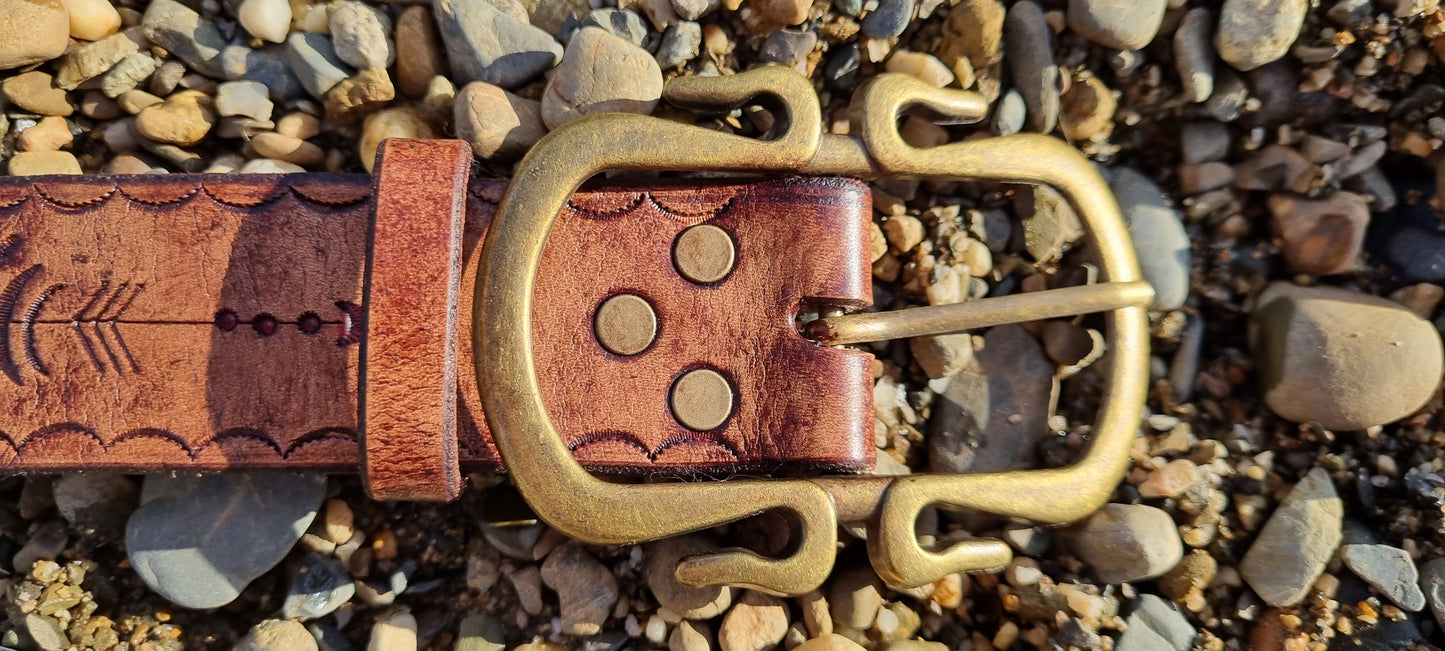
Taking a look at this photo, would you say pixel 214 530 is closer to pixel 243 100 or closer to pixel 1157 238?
pixel 243 100

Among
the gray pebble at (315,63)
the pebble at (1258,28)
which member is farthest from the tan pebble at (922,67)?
the gray pebble at (315,63)

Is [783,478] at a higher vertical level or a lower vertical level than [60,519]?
higher

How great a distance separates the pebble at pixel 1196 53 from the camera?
2398 millimetres

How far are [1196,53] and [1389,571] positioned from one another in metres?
1.50

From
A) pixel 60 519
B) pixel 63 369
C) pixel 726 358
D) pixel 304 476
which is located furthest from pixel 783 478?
pixel 60 519

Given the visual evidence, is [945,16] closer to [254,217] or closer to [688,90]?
[688,90]

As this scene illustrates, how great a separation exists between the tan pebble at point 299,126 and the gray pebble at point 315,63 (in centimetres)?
7

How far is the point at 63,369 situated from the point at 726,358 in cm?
166

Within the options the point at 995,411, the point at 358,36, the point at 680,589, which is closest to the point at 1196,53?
the point at 995,411

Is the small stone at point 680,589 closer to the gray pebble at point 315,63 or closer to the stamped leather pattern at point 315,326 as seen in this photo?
the stamped leather pattern at point 315,326

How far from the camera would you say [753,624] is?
231 centimetres

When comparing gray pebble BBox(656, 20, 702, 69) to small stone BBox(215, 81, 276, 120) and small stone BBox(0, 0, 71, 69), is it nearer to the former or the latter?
small stone BBox(215, 81, 276, 120)

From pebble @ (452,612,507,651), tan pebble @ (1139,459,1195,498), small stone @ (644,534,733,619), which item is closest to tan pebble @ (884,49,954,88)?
tan pebble @ (1139,459,1195,498)

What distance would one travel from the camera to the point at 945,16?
248 cm
